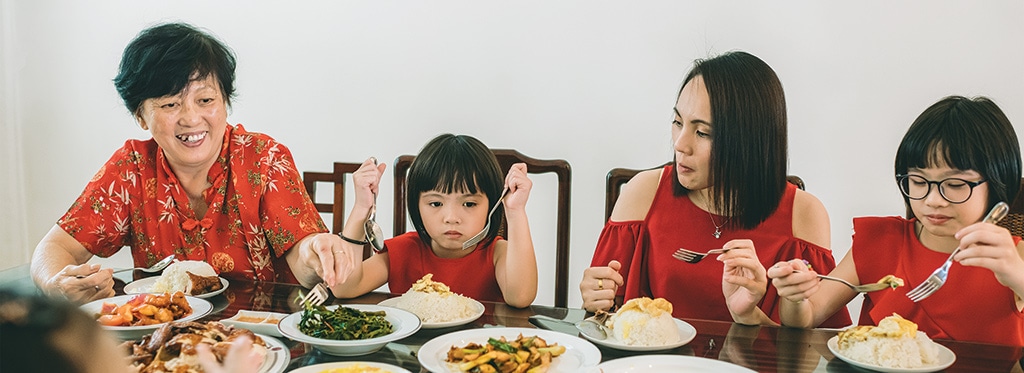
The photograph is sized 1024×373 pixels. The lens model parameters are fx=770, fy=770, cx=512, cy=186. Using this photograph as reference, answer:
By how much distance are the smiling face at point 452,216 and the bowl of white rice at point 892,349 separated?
102 centimetres

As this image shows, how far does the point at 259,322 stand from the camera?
1620 mm

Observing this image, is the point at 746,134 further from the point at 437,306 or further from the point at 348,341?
the point at 348,341

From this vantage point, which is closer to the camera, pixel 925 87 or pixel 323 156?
pixel 925 87

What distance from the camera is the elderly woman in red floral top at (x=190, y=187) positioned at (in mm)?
2188

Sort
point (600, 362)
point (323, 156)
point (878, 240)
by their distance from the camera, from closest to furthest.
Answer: point (600, 362), point (878, 240), point (323, 156)

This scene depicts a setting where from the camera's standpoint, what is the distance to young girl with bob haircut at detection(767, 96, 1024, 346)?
1.71 metres

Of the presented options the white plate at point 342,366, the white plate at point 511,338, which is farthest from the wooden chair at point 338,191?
the white plate at point 342,366

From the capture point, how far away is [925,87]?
3.04 metres

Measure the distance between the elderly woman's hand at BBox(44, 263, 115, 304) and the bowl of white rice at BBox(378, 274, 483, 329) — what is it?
27.8 inches

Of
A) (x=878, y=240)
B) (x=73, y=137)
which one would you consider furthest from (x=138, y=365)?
(x=73, y=137)

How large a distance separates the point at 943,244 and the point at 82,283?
205 centimetres

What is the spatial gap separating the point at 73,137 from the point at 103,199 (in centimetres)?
225

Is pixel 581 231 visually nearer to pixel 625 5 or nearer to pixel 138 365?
pixel 625 5

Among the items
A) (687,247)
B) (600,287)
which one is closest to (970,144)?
(687,247)
